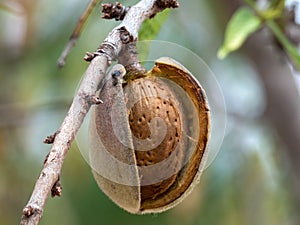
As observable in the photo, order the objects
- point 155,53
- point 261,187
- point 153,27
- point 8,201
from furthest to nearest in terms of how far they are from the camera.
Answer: point 261,187, point 8,201, point 155,53, point 153,27

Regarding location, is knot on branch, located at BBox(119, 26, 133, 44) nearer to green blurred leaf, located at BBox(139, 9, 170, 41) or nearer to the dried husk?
the dried husk

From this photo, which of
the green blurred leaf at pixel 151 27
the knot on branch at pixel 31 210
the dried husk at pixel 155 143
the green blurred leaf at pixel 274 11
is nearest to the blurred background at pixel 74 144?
the green blurred leaf at pixel 274 11

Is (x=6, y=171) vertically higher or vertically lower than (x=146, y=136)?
higher

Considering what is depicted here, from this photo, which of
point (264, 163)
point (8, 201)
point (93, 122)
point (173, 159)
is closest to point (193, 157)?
point (173, 159)

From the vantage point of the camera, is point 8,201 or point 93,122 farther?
point 8,201

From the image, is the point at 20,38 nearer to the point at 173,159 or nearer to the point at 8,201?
the point at 8,201

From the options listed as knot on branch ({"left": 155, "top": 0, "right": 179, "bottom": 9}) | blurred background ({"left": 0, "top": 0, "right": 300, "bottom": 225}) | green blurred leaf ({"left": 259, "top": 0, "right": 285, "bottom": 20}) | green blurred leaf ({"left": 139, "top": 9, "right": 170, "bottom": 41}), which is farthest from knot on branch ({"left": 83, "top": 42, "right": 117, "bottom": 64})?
blurred background ({"left": 0, "top": 0, "right": 300, "bottom": 225})

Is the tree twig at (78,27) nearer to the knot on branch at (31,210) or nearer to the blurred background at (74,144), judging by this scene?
the knot on branch at (31,210)
